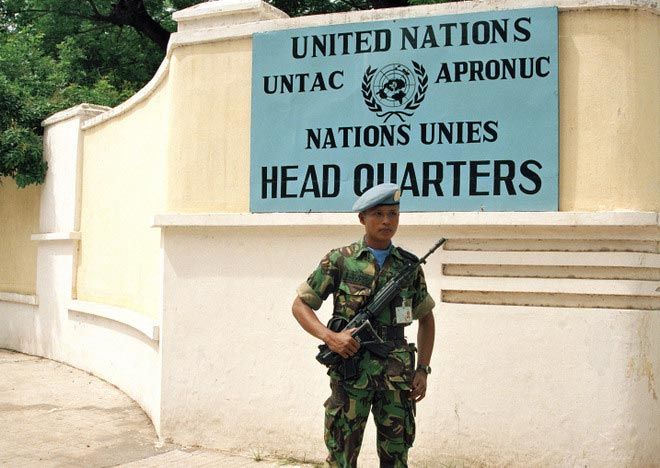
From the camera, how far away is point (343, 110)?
17.1ft

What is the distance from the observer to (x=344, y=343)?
3.43 metres

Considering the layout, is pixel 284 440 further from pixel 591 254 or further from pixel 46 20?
pixel 46 20

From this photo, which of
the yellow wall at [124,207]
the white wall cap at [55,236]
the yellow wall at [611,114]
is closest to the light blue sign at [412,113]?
the yellow wall at [611,114]

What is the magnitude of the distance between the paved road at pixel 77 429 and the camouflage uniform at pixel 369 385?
1.66 meters

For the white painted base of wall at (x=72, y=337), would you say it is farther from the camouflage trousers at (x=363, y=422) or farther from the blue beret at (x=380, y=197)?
the blue beret at (x=380, y=197)

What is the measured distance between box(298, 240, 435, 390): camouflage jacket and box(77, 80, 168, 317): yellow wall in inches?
110

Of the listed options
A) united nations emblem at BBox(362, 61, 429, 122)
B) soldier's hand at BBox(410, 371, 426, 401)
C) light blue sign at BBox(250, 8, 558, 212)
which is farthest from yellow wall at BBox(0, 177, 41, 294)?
soldier's hand at BBox(410, 371, 426, 401)

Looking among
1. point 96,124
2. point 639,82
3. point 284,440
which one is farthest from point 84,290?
point 639,82

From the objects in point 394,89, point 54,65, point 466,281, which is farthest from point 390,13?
point 54,65

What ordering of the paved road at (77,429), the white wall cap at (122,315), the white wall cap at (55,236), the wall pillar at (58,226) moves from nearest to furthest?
the paved road at (77,429), the white wall cap at (122,315), the white wall cap at (55,236), the wall pillar at (58,226)

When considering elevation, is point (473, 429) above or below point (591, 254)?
below

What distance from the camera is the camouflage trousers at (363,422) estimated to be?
11.7 ft

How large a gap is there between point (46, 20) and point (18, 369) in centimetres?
983

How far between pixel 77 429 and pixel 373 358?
3282mm
